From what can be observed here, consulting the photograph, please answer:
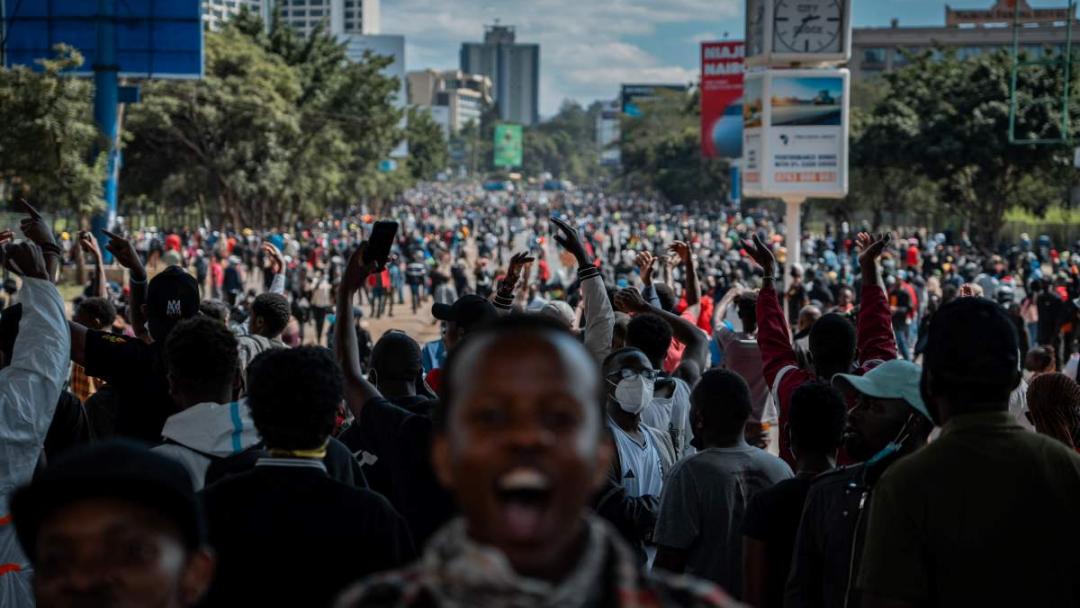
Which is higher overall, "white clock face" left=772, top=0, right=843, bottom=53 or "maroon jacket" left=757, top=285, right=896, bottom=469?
"white clock face" left=772, top=0, right=843, bottom=53

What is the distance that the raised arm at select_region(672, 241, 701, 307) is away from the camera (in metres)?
7.82

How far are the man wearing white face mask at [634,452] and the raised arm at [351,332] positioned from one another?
1037 mm

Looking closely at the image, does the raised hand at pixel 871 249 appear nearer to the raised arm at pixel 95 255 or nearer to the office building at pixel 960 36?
the raised arm at pixel 95 255

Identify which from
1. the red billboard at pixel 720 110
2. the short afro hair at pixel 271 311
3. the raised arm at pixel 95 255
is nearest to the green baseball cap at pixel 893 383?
the short afro hair at pixel 271 311

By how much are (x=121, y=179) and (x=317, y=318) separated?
3135 cm

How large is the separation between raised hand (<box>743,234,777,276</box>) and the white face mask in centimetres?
133

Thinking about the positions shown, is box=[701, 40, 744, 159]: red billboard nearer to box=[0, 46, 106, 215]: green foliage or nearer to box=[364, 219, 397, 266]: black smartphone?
box=[0, 46, 106, 215]: green foliage

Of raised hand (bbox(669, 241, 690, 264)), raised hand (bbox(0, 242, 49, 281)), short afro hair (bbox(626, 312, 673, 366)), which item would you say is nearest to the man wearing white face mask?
short afro hair (bbox(626, 312, 673, 366))

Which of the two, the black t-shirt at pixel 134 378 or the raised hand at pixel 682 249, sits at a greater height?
the raised hand at pixel 682 249

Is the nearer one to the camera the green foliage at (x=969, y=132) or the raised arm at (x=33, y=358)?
the raised arm at (x=33, y=358)

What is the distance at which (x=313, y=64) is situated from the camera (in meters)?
61.0

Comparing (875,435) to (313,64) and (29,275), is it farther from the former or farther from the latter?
(313,64)

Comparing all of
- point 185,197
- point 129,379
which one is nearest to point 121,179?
point 185,197

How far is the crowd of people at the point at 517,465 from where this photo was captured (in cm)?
175
